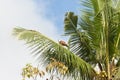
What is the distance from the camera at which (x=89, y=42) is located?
1401cm

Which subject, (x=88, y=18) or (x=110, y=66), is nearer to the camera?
(x=110, y=66)

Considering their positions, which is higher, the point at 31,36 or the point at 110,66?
the point at 31,36

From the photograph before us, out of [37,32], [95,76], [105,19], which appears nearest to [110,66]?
[95,76]

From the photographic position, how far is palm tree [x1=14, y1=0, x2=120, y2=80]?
12773 mm

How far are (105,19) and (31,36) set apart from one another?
2490 millimetres

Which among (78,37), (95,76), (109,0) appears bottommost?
(95,76)

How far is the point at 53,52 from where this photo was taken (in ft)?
42.1

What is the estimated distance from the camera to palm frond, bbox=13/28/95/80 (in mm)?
12712

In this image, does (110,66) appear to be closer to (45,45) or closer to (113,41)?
(113,41)

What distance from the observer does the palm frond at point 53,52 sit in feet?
41.7

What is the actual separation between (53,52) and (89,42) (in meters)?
1.66

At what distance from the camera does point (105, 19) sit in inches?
539

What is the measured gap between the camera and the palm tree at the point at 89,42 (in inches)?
503

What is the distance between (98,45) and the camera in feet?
44.8
